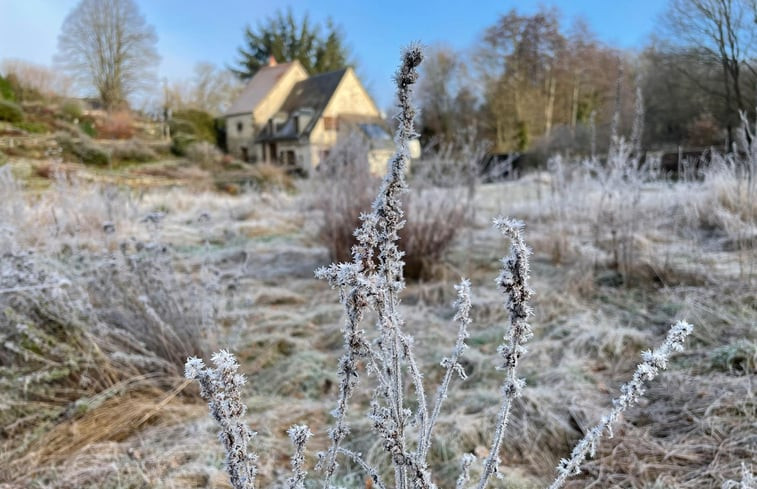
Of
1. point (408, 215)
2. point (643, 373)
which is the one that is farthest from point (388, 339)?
point (408, 215)

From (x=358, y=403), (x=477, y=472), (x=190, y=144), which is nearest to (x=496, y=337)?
(x=358, y=403)

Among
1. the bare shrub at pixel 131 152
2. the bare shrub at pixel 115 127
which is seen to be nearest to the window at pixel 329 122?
the bare shrub at pixel 131 152

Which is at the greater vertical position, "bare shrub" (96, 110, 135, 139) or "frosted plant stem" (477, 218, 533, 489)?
"bare shrub" (96, 110, 135, 139)

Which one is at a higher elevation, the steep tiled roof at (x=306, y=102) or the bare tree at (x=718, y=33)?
the steep tiled roof at (x=306, y=102)

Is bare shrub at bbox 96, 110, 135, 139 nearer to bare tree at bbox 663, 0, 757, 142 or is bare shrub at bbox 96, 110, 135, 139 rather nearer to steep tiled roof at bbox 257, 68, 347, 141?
steep tiled roof at bbox 257, 68, 347, 141

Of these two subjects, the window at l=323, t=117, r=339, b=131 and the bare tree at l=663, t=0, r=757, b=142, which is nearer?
the bare tree at l=663, t=0, r=757, b=142

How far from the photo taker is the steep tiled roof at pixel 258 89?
989 inches

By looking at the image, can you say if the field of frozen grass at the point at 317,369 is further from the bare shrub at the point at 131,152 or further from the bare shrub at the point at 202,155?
the bare shrub at the point at 131,152

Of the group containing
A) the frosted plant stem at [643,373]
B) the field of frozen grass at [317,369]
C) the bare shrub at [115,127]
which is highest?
the bare shrub at [115,127]

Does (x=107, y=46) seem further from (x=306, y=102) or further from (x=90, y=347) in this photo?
(x=90, y=347)

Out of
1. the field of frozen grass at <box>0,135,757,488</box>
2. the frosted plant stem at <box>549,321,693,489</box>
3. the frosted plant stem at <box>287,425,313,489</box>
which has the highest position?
the frosted plant stem at <box>549,321,693,489</box>

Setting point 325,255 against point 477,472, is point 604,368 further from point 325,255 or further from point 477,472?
point 325,255

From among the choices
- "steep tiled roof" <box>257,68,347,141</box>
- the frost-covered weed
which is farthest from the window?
the frost-covered weed

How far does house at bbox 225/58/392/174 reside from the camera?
22188mm
